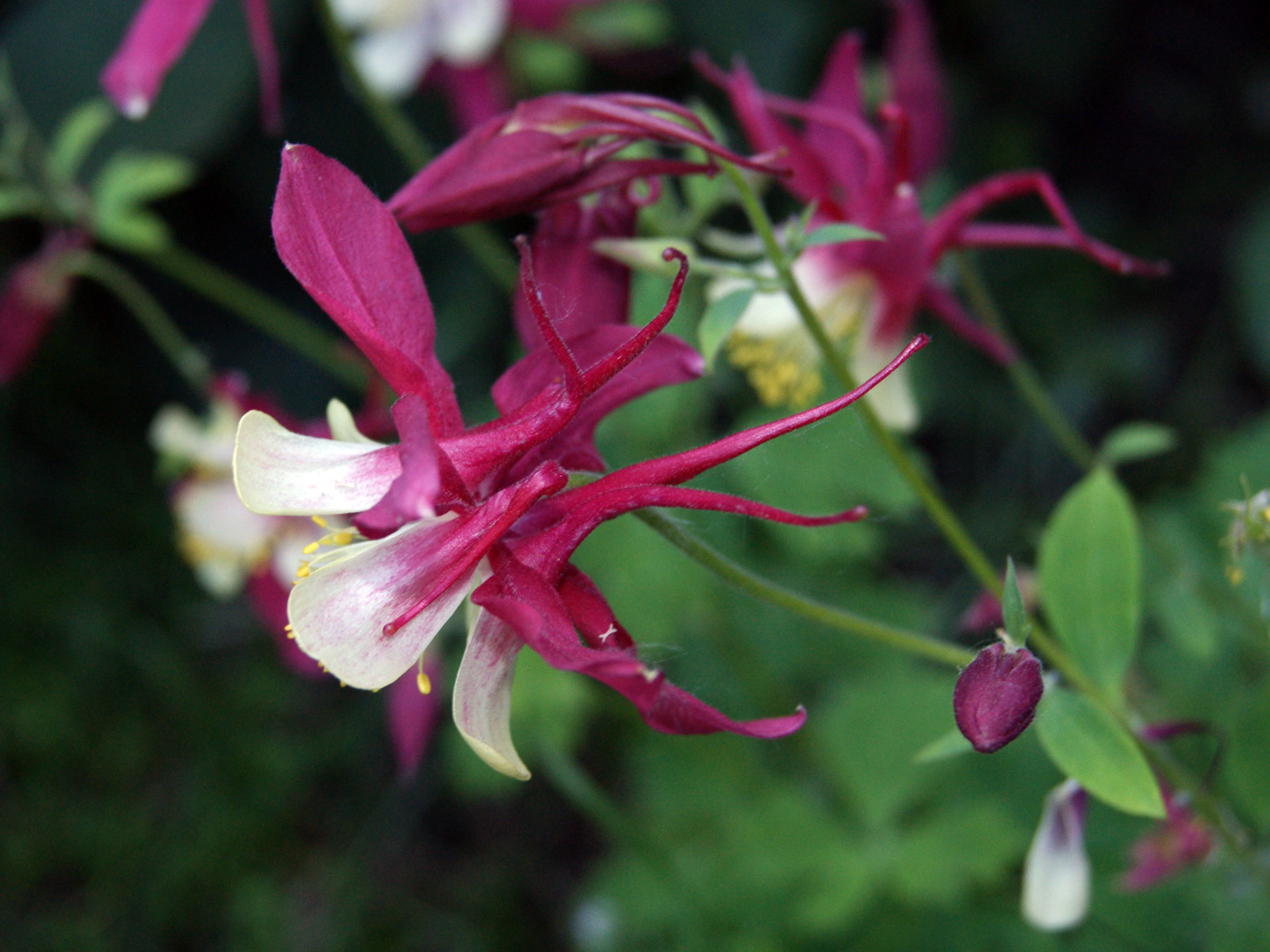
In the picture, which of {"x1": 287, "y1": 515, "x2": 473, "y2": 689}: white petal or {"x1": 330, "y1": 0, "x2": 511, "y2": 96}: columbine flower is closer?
{"x1": 287, "y1": 515, "x2": 473, "y2": 689}: white petal

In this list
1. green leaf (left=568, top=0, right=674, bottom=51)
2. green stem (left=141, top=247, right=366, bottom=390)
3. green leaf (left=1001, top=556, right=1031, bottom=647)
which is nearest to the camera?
green leaf (left=1001, top=556, right=1031, bottom=647)

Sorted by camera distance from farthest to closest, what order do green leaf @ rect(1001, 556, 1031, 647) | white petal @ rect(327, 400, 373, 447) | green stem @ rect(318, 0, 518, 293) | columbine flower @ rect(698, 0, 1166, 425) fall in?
green stem @ rect(318, 0, 518, 293) < columbine flower @ rect(698, 0, 1166, 425) < white petal @ rect(327, 400, 373, 447) < green leaf @ rect(1001, 556, 1031, 647)

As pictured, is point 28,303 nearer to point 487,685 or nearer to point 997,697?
point 487,685

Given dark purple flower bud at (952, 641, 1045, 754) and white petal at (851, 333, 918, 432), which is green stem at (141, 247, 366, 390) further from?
dark purple flower bud at (952, 641, 1045, 754)

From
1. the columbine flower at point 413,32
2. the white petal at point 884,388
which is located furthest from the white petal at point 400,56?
the white petal at point 884,388

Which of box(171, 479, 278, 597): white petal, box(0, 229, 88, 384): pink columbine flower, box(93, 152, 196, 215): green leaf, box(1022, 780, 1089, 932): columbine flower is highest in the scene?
box(93, 152, 196, 215): green leaf

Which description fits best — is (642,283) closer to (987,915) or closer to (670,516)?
(670,516)

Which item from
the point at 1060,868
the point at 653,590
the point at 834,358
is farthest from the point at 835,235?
the point at 653,590

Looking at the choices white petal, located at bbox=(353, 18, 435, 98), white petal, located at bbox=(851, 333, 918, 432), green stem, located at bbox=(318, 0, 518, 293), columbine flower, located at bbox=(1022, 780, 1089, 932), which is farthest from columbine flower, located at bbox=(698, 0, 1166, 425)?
white petal, located at bbox=(353, 18, 435, 98)
